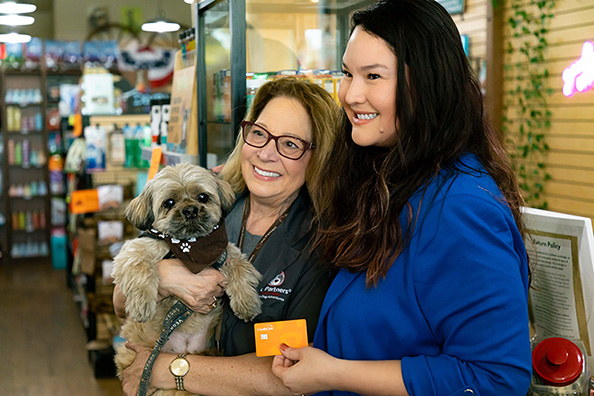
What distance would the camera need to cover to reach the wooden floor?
14.4ft

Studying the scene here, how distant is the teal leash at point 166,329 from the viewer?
172 centimetres

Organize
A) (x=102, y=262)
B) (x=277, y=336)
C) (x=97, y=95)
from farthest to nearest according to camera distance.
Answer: (x=97, y=95) < (x=102, y=262) < (x=277, y=336)

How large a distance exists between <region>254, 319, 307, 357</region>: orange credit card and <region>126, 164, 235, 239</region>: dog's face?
426mm

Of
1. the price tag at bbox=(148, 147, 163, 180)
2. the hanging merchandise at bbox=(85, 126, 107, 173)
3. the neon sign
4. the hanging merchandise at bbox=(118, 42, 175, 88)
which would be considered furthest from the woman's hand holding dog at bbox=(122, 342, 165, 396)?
the hanging merchandise at bbox=(118, 42, 175, 88)

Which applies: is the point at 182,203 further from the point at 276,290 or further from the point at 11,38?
the point at 11,38

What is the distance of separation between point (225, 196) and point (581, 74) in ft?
12.3

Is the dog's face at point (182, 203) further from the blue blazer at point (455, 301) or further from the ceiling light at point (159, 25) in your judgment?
the ceiling light at point (159, 25)

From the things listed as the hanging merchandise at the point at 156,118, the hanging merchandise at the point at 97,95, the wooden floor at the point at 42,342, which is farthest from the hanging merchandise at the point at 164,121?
the hanging merchandise at the point at 97,95

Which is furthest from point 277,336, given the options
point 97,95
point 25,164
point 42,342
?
point 25,164

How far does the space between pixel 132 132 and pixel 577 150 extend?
11.7 ft

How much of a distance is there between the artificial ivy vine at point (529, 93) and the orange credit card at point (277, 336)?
4132 millimetres

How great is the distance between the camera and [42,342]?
5328mm

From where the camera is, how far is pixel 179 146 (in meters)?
2.74

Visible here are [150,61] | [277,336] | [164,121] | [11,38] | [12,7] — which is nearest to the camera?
[277,336]
